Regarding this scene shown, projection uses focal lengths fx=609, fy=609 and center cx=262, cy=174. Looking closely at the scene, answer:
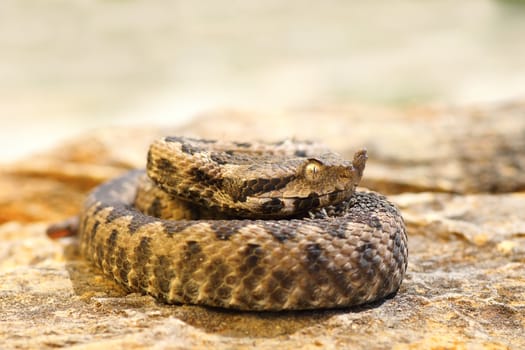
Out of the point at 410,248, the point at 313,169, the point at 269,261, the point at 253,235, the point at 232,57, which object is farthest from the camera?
the point at 232,57

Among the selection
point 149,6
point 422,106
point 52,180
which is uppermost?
point 149,6

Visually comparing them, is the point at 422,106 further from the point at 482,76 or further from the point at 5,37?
the point at 5,37

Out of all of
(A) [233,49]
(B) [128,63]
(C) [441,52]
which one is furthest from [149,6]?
(C) [441,52]

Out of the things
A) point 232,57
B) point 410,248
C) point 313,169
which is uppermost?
point 232,57

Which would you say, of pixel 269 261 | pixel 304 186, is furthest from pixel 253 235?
pixel 304 186

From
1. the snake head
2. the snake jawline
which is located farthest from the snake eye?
the snake jawline

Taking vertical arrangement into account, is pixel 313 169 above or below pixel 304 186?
above

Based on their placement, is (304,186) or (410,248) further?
(410,248)

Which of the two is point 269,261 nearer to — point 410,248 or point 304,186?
point 304,186

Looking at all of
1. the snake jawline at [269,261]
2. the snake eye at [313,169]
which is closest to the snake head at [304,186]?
the snake eye at [313,169]
